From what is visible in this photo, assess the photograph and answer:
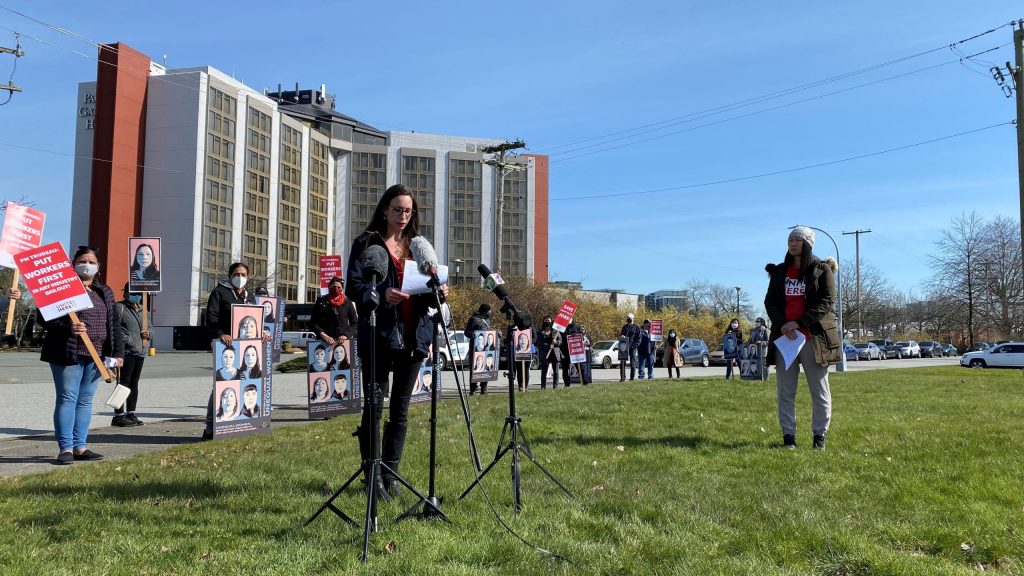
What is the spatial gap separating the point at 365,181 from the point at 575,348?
74.9 meters

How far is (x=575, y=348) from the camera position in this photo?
19578 millimetres

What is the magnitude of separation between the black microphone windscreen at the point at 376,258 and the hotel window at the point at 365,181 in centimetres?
8744

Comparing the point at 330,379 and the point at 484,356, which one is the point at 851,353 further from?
the point at 330,379

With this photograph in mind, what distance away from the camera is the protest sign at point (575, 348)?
19.5m

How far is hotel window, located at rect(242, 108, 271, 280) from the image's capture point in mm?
71688

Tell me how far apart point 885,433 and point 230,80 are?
72.4m

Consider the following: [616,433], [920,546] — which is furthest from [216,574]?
[616,433]

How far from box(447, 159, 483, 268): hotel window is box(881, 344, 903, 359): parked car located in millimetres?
47947

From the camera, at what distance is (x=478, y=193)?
310 feet

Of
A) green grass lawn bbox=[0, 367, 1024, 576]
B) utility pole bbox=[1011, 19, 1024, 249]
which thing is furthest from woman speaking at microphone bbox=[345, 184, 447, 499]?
utility pole bbox=[1011, 19, 1024, 249]

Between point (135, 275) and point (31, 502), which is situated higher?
point (135, 275)

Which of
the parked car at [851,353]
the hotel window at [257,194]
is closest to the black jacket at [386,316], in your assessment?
the parked car at [851,353]

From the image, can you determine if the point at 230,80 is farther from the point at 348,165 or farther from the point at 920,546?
the point at 920,546

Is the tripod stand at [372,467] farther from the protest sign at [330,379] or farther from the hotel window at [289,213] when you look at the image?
the hotel window at [289,213]
